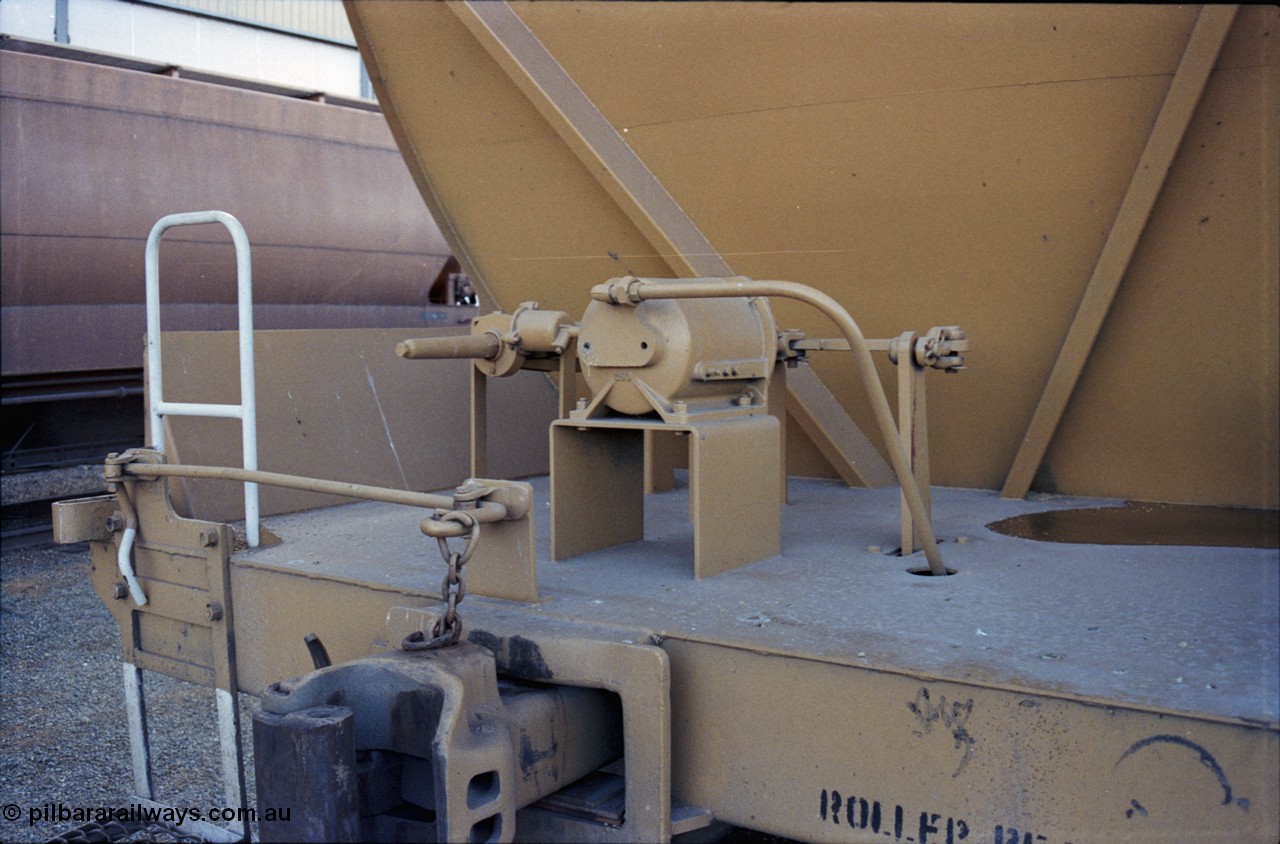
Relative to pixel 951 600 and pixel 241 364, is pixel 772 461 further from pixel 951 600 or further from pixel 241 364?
pixel 241 364

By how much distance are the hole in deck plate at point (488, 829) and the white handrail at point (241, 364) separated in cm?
139

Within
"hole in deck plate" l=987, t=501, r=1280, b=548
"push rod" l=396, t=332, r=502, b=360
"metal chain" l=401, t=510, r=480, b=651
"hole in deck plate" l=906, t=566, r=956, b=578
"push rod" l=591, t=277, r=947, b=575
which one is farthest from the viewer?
"hole in deck plate" l=987, t=501, r=1280, b=548

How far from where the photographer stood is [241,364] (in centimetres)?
299

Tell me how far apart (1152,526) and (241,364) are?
272 cm

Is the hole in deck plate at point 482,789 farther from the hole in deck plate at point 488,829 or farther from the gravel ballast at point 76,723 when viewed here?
the gravel ballast at point 76,723

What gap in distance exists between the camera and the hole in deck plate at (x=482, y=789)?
179cm

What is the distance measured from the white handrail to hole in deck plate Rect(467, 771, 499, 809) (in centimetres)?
134

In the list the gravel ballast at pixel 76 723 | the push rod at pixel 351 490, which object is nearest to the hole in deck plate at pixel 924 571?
the push rod at pixel 351 490

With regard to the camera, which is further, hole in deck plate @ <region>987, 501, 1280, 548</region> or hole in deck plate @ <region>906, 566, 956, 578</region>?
hole in deck plate @ <region>987, 501, 1280, 548</region>

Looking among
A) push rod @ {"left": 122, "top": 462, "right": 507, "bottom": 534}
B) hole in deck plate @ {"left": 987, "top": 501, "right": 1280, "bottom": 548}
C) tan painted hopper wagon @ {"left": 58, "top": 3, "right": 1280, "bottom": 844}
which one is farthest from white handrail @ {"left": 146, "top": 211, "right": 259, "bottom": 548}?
hole in deck plate @ {"left": 987, "top": 501, "right": 1280, "bottom": 548}

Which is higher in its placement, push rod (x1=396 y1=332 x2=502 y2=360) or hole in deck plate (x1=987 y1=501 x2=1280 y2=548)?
push rod (x1=396 y1=332 x2=502 y2=360)

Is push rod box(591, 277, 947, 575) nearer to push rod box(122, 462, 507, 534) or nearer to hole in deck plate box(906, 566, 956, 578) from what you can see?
hole in deck plate box(906, 566, 956, 578)

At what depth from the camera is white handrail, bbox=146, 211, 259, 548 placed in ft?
9.53

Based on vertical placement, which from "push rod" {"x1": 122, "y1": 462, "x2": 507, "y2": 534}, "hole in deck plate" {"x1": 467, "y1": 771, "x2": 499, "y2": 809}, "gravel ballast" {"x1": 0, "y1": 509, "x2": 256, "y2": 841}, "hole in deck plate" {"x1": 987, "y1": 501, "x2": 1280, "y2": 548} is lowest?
"gravel ballast" {"x1": 0, "y1": 509, "x2": 256, "y2": 841}
